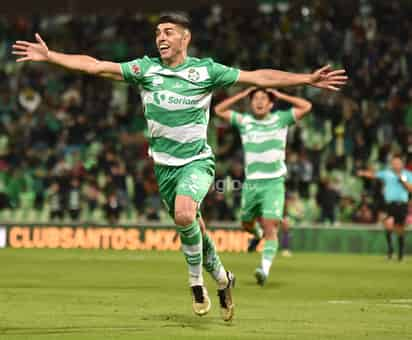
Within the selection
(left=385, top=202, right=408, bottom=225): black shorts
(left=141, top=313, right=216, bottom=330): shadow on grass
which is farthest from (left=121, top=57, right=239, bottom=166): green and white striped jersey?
(left=385, top=202, right=408, bottom=225): black shorts

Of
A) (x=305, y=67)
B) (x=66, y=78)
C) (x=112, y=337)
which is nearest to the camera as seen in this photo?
(x=112, y=337)

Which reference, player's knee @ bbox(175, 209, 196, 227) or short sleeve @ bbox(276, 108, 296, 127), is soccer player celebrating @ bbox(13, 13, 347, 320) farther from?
short sleeve @ bbox(276, 108, 296, 127)

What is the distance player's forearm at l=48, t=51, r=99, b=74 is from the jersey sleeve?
0.35 meters

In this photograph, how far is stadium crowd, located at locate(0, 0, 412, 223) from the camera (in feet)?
92.7

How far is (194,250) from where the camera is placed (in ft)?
33.8

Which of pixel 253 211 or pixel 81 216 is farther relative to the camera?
pixel 81 216

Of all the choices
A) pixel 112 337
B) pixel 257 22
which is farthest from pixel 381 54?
pixel 112 337

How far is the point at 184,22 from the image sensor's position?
1063 centimetres

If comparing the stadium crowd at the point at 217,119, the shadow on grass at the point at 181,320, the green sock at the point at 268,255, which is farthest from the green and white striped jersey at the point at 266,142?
the stadium crowd at the point at 217,119

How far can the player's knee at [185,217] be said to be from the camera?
10.1 meters

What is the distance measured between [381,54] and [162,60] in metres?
21.1

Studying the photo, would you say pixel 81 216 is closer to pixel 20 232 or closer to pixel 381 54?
pixel 20 232

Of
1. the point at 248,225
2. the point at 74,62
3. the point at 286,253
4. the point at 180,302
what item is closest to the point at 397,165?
the point at 286,253

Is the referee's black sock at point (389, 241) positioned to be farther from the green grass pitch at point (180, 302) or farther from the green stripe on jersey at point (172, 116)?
the green stripe on jersey at point (172, 116)
